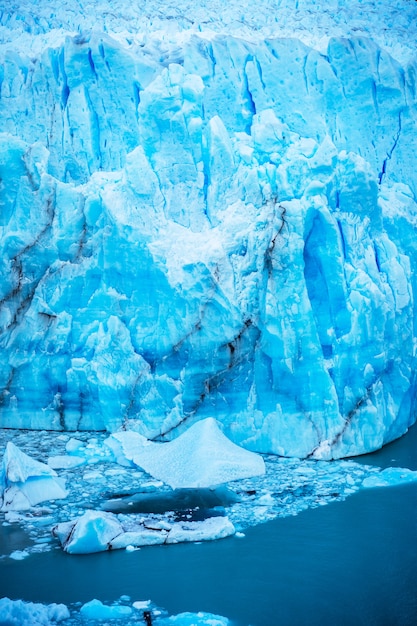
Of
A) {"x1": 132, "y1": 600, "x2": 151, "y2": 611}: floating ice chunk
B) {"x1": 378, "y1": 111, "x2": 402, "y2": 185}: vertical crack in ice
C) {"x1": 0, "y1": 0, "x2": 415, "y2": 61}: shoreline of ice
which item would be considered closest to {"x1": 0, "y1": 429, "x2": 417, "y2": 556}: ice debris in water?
{"x1": 132, "y1": 600, "x2": 151, "y2": 611}: floating ice chunk

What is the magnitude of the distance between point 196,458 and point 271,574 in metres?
1.51

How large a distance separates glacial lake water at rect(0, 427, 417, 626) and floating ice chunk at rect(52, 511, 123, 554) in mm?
62

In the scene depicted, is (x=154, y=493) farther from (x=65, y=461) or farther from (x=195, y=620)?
(x=195, y=620)

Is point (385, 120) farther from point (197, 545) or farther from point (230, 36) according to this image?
point (197, 545)

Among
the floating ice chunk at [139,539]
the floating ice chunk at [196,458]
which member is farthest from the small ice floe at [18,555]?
the floating ice chunk at [196,458]

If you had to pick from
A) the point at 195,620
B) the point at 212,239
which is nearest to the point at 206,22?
the point at 212,239

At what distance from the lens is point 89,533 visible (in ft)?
13.2

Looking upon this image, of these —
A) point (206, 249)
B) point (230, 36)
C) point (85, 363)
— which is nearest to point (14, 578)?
point (85, 363)

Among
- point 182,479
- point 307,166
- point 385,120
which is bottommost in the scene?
point 182,479

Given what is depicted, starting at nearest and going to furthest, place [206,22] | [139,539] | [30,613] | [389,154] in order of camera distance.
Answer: [30,613] → [139,539] → [389,154] → [206,22]

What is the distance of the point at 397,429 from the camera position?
6.06 m

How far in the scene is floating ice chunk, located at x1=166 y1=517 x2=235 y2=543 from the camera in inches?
165

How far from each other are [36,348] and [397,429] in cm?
339

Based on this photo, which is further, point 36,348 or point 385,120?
point 385,120
